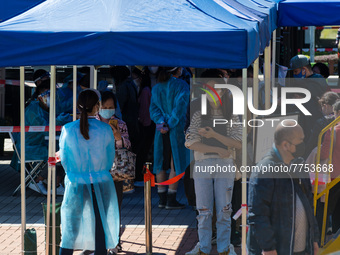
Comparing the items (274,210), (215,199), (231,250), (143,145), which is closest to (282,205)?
(274,210)

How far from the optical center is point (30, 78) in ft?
50.0

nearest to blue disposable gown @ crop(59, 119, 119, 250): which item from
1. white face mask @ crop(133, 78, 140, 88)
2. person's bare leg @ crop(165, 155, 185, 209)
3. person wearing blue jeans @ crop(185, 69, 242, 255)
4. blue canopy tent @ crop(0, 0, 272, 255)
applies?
blue canopy tent @ crop(0, 0, 272, 255)

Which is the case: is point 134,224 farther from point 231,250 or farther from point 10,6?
point 10,6

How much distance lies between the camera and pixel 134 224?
8.86 meters

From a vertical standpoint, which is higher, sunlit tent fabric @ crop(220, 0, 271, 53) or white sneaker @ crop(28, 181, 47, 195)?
sunlit tent fabric @ crop(220, 0, 271, 53)

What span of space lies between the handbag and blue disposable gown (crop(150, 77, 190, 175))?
6.30 feet

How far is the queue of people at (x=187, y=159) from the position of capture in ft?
17.4

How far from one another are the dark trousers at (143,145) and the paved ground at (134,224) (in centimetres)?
38

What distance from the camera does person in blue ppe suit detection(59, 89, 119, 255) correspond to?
246 inches

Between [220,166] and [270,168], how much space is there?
1778 millimetres

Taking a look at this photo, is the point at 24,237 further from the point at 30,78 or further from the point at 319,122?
the point at 30,78

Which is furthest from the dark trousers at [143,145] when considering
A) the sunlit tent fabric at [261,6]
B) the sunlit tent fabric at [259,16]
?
the sunlit tent fabric at [259,16]

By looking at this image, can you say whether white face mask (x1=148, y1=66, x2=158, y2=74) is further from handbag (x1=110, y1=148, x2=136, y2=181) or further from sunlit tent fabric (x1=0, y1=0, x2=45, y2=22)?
handbag (x1=110, y1=148, x2=136, y2=181)

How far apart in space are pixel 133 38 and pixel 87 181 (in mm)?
1496
